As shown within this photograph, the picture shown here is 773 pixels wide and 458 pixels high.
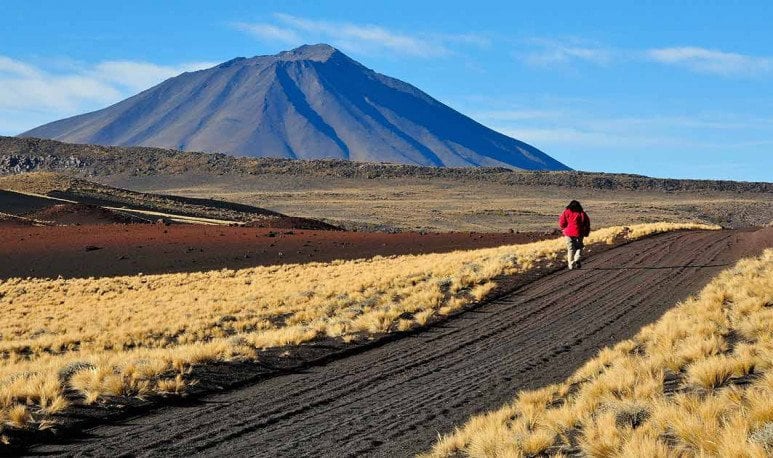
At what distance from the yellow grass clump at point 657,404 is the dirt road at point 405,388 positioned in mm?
660

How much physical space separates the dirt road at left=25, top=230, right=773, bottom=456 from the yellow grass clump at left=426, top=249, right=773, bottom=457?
0.66 metres

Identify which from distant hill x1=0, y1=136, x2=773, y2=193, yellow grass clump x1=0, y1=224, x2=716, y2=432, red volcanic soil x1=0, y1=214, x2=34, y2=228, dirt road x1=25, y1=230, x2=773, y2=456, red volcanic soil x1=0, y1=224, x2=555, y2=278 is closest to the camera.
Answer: dirt road x1=25, y1=230, x2=773, y2=456

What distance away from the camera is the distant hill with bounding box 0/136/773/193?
150000mm

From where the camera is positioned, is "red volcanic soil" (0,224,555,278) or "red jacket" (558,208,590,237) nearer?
"red jacket" (558,208,590,237)

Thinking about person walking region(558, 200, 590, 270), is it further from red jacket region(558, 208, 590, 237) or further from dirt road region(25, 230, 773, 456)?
dirt road region(25, 230, 773, 456)

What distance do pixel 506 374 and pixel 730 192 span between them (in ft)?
490

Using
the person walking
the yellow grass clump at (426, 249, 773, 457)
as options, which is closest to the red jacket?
the person walking

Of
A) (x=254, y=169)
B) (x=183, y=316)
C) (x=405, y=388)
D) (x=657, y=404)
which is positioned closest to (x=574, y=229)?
(x=183, y=316)

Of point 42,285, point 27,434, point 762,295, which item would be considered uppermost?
point 762,295

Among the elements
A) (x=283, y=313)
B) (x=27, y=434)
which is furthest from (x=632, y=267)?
(x=27, y=434)

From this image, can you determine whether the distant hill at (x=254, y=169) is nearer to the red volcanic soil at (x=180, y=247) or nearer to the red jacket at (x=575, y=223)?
the red volcanic soil at (x=180, y=247)

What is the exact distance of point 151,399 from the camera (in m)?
9.50

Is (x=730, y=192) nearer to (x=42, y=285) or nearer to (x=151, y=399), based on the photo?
(x=42, y=285)

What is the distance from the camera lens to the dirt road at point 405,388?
7762 millimetres
